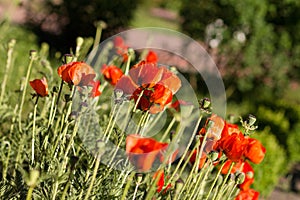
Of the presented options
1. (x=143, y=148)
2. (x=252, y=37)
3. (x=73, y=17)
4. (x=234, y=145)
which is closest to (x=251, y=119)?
(x=234, y=145)

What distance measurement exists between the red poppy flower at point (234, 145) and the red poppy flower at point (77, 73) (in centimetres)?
48

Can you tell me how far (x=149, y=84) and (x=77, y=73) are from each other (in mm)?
236

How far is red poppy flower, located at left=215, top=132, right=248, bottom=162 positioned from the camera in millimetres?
1691

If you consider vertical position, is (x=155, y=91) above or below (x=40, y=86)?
above

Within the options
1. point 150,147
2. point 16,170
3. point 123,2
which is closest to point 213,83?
point 123,2

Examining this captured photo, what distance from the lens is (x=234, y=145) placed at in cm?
169

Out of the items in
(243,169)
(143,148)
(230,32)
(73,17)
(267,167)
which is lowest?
(143,148)

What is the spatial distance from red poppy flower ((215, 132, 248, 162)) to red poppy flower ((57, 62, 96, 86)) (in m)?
0.48

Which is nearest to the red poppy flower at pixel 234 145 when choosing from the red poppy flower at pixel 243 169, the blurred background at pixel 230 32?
the red poppy flower at pixel 243 169

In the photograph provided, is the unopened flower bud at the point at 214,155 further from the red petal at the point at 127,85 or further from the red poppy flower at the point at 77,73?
the red poppy flower at the point at 77,73

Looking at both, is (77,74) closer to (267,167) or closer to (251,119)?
(251,119)

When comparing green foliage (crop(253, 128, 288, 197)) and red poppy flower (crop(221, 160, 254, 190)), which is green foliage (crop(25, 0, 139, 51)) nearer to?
green foliage (crop(253, 128, 288, 197))

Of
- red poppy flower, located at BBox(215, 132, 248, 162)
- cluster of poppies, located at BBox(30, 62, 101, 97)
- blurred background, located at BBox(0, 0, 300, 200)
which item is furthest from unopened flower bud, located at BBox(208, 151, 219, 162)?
blurred background, located at BBox(0, 0, 300, 200)

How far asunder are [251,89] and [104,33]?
7.55 ft
